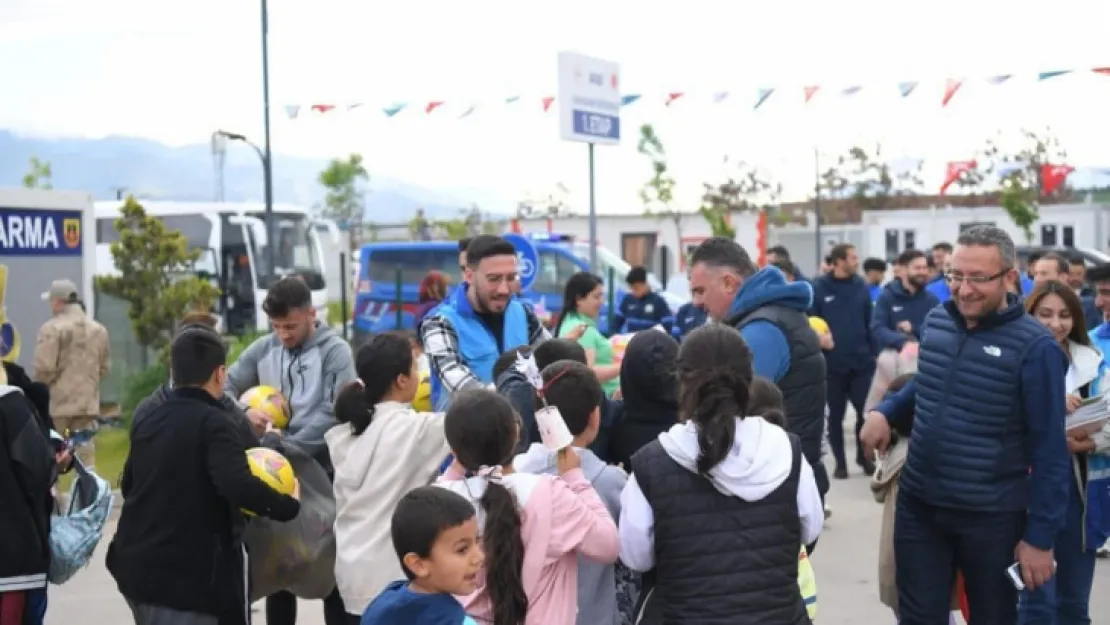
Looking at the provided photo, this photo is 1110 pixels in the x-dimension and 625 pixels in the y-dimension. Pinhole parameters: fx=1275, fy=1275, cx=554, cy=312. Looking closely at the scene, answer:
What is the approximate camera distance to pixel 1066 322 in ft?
18.6

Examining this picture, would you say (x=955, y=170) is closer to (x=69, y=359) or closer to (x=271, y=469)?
(x=69, y=359)

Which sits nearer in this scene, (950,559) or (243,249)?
(950,559)

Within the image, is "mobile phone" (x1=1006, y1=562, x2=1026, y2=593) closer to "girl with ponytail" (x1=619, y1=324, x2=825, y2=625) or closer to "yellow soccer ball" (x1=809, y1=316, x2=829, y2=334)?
"girl with ponytail" (x1=619, y1=324, x2=825, y2=625)

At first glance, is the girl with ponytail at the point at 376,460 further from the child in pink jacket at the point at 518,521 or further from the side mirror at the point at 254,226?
the side mirror at the point at 254,226

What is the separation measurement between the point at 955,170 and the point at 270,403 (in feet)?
173

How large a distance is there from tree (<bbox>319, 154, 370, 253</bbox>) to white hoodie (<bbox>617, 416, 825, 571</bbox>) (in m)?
51.4

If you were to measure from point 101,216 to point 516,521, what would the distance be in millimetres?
30738

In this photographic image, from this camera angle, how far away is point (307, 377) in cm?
555

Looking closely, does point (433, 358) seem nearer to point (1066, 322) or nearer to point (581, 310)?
point (1066, 322)

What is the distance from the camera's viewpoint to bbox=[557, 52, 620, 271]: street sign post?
1193 centimetres

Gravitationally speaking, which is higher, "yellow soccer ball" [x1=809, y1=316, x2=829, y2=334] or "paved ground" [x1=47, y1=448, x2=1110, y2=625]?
"yellow soccer ball" [x1=809, y1=316, x2=829, y2=334]

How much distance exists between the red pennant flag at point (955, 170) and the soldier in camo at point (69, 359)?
4801 cm

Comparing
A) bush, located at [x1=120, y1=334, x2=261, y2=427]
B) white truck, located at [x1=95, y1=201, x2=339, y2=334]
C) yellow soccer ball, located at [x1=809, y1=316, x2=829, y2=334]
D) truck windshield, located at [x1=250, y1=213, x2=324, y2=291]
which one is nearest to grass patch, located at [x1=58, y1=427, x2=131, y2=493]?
bush, located at [x1=120, y1=334, x2=261, y2=427]

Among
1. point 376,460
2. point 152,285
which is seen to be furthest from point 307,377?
point 152,285
